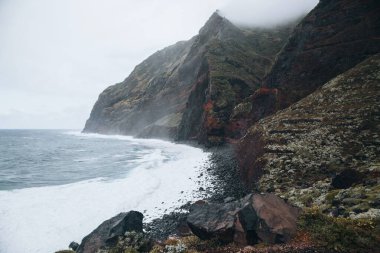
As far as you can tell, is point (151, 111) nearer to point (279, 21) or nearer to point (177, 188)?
point (279, 21)

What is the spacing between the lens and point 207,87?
83.1 meters

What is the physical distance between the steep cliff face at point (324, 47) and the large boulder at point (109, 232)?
34.8 metres

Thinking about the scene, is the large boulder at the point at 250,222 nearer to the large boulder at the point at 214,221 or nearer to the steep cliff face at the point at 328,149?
the large boulder at the point at 214,221

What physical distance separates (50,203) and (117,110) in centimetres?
15621

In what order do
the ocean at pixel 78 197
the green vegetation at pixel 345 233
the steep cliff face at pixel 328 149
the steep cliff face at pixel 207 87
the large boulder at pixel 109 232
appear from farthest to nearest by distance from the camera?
the steep cliff face at pixel 207 87 → the ocean at pixel 78 197 → the steep cliff face at pixel 328 149 → the large boulder at pixel 109 232 → the green vegetation at pixel 345 233

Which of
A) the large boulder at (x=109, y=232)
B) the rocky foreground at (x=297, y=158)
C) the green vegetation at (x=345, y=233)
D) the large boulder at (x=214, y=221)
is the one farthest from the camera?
the large boulder at (x=109, y=232)

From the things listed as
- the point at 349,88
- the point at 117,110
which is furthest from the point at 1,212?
the point at 117,110

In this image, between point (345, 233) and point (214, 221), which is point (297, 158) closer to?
point (345, 233)

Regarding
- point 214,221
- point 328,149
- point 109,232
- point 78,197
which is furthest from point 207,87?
point 214,221

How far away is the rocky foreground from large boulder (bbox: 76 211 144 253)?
74 mm

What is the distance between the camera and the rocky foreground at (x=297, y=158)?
14.6 m

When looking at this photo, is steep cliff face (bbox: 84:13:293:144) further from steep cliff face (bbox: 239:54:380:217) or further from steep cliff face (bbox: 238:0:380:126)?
steep cliff face (bbox: 239:54:380:217)

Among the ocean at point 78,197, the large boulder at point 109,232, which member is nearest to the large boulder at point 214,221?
the large boulder at point 109,232

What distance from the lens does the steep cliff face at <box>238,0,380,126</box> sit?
43.8m
